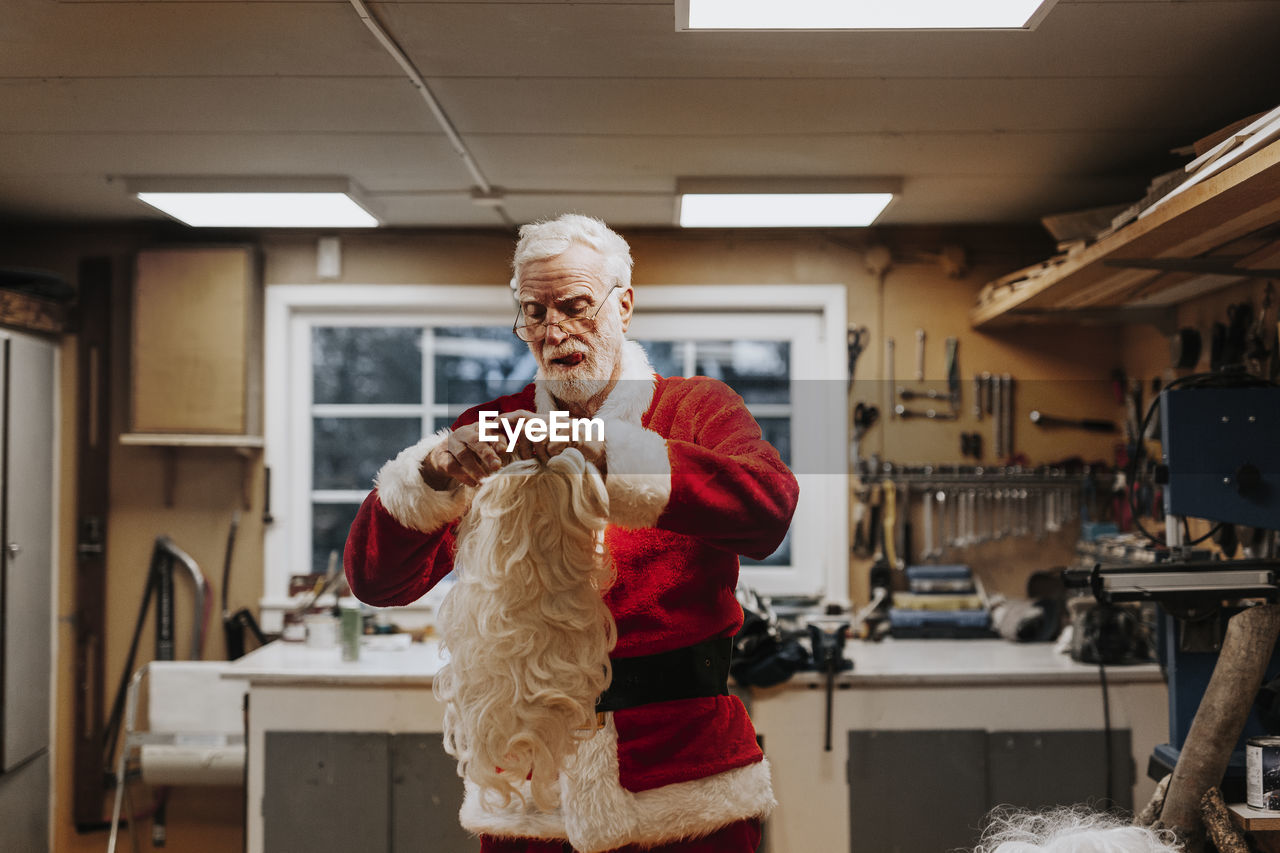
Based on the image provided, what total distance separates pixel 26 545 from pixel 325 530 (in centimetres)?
96

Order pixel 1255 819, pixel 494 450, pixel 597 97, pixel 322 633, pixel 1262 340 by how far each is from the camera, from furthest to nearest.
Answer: pixel 322 633 → pixel 1262 340 → pixel 597 97 → pixel 1255 819 → pixel 494 450

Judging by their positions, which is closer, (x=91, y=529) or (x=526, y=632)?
(x=526, y=632)

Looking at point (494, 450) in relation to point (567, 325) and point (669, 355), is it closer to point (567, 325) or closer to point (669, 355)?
point (567, 325)

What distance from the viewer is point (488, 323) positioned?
340 centimetres

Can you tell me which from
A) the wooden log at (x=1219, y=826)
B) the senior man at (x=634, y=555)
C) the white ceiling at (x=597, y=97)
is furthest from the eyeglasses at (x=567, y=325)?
the wooden log at (x=1219, y=826)

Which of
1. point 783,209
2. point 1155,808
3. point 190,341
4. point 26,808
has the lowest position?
point 26,808

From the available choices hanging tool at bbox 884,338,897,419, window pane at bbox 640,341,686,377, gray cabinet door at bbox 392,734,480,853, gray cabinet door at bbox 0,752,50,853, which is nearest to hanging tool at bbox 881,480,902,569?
hanging tool at bbox 884,338,897,419

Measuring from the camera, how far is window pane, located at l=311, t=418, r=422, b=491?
3434mm

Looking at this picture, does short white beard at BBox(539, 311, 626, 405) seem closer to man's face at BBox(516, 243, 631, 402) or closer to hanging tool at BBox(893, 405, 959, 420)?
man's face at BBox(516, 243, 631, 402)

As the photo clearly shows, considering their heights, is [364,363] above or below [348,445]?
above

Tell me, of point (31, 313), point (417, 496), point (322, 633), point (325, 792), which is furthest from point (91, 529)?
point (417, 496)

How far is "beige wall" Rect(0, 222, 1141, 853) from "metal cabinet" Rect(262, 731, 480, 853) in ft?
2.85

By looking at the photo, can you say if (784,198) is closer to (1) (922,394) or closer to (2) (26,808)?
(1) (922,394)

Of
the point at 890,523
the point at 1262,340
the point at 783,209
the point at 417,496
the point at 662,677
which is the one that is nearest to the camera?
the point at 417,496
